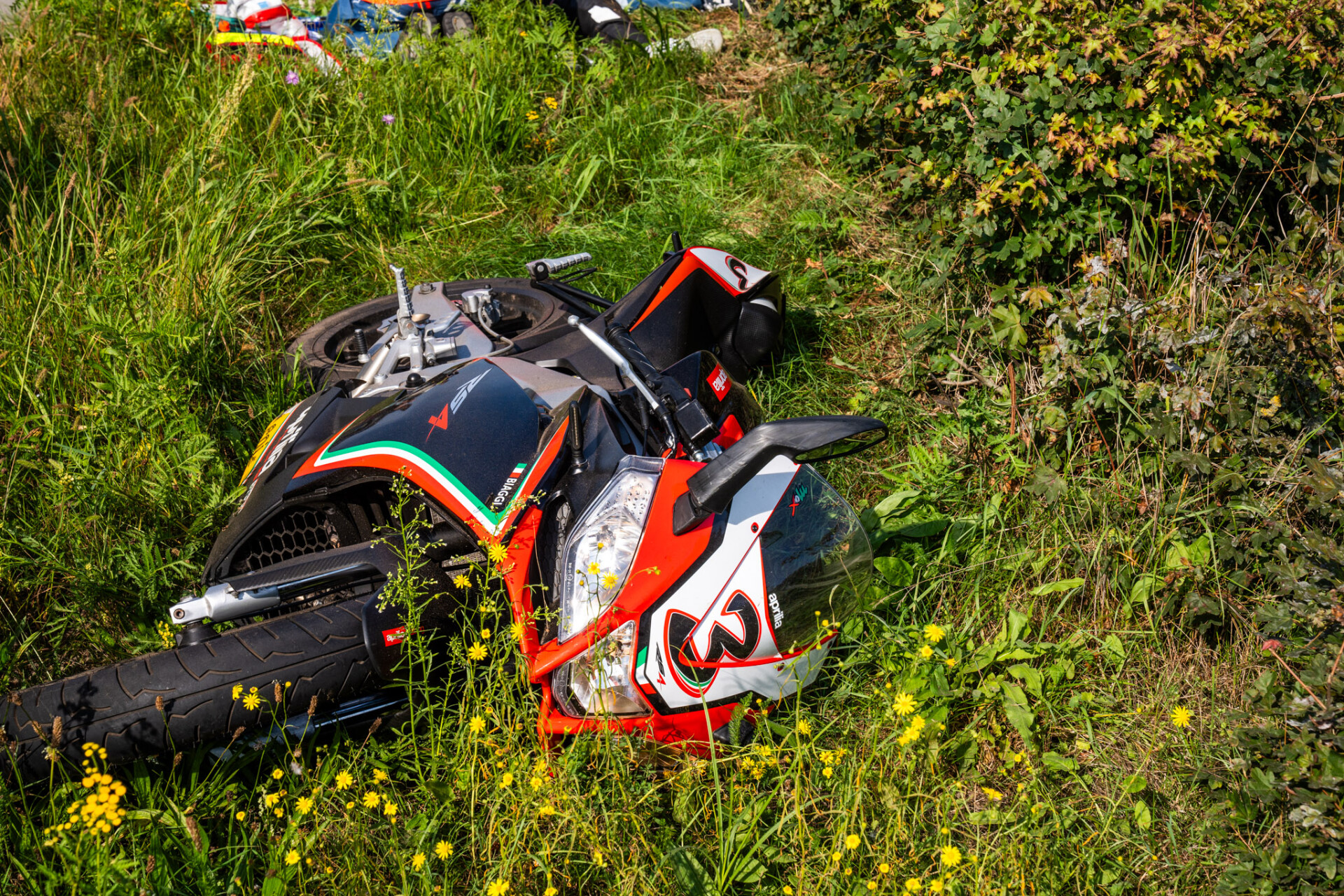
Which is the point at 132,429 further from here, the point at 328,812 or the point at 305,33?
the point at 305,33

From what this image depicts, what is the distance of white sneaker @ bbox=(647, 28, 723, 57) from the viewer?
6107mm

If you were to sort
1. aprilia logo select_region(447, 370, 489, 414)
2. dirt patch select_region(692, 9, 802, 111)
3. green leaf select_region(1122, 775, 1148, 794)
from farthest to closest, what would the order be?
dirt patch select_region(692, 9, 802, 111) → aprilia logo select_region(447, 370, 489, 414) → green leaf select_region(1122, 775, 1148, 794)

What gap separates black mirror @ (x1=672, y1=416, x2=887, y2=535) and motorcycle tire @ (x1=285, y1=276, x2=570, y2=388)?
181 centimetres

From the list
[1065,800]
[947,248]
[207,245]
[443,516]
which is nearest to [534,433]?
[443,516]

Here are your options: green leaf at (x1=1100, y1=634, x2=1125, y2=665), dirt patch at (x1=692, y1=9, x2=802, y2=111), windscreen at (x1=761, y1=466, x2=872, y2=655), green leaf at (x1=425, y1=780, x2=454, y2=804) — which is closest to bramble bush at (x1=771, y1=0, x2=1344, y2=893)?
green leaf at (x1=1100, y1=634, x2=1125, y2=665)

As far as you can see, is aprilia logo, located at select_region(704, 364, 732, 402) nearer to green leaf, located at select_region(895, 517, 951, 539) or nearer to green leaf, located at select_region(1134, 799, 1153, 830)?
green leaf, located at select_region(895, 517, 951, 539)

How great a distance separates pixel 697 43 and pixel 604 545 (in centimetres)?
500

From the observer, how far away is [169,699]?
2.11m

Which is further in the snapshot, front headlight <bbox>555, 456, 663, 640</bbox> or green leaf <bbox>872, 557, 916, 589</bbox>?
green leaf <bbox>872, 557, 916, 589</bbox>

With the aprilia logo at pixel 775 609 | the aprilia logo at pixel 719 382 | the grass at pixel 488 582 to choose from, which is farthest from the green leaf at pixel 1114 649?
the aprilia logo at pixel 719 382

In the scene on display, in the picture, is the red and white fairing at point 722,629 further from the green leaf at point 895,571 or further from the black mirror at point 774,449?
the green leaf at point 895,571

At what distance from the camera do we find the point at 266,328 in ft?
14.0

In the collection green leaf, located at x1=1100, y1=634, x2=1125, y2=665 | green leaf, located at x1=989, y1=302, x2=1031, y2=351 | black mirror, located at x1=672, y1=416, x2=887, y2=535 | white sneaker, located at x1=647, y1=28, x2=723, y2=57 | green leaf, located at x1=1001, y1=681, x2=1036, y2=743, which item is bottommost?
green leaf, located at x1=1100, y1=634, x2=1125, y2=665

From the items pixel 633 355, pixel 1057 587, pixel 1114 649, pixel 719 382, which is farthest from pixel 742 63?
pixel 1114 649
